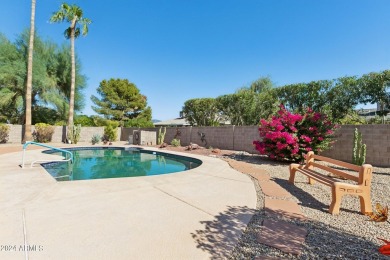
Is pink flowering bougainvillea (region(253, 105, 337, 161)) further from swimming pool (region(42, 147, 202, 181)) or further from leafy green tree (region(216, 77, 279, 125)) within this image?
leafy green tree (region(216, 77, 279, 125))

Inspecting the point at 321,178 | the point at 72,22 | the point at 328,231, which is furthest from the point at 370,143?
the point at 72,22

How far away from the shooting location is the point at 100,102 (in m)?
30.1

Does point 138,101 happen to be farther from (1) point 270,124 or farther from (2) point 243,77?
(1) point 270,124

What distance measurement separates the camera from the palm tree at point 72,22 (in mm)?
17750

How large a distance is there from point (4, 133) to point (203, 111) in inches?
707

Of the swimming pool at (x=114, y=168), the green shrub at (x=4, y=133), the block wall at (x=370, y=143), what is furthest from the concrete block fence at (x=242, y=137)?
the swimming pool at (x=114, y=168)

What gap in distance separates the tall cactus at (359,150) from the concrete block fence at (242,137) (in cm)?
73

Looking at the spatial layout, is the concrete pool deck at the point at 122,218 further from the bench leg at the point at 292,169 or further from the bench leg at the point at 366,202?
the bench leg at the point at 366,202

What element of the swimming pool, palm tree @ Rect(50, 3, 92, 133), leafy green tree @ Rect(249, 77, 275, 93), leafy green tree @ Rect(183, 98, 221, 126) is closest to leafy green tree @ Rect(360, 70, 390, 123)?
leafy green tree @ Rect(183, 98, 221, 126)

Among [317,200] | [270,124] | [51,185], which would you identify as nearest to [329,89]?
[270,124]

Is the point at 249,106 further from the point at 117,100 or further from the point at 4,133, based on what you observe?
the point at 4,133

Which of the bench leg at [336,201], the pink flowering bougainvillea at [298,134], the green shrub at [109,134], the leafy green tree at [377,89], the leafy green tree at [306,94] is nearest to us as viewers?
the bench leg at [336,201]

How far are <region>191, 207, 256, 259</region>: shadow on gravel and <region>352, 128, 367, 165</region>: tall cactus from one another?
6.75 metres

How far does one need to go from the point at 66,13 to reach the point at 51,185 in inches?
752
